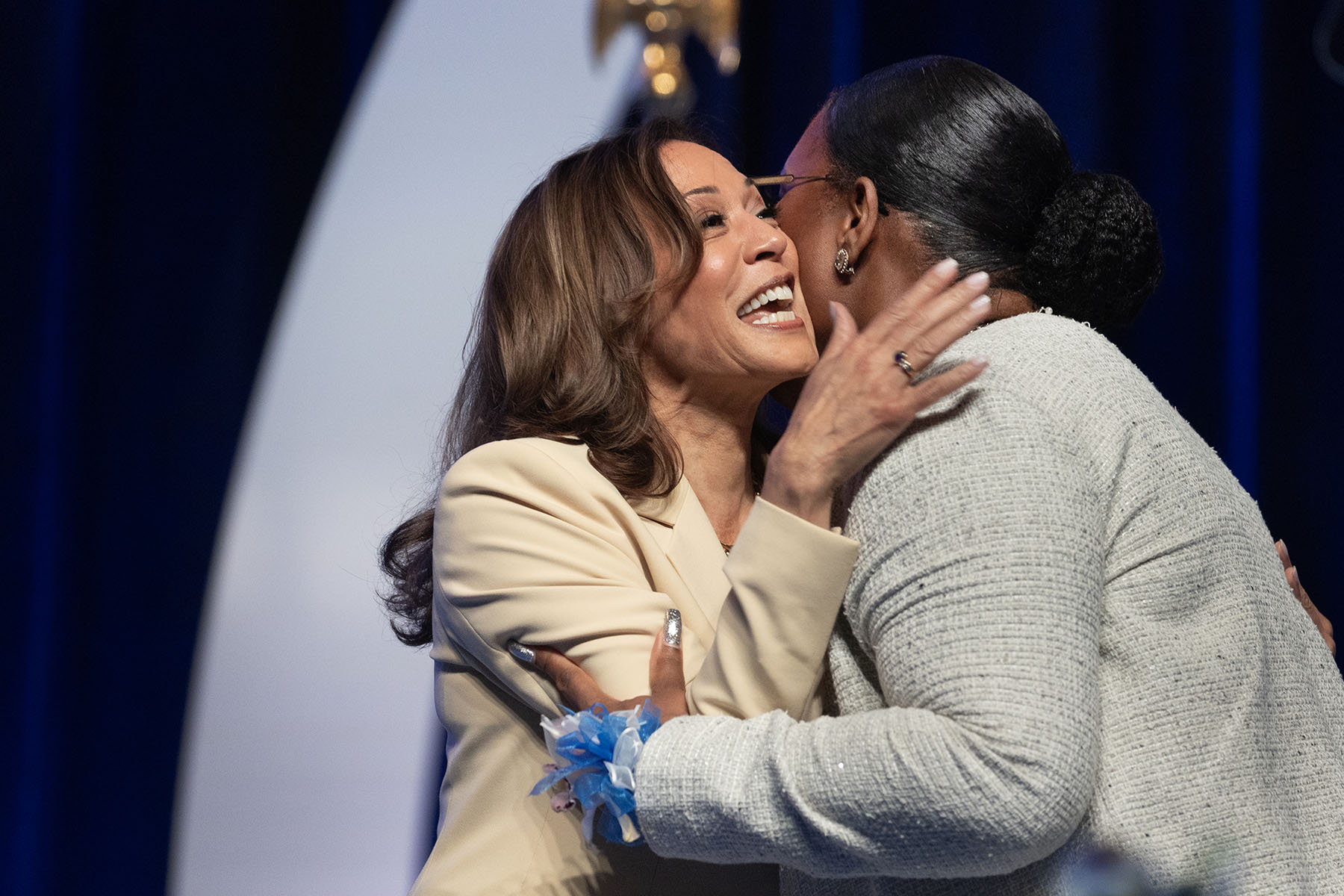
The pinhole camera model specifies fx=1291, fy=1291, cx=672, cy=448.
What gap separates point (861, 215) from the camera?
4.44ft

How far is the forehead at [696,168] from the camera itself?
1639 mm

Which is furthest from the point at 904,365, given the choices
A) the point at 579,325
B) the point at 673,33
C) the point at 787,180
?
the point at 673,33

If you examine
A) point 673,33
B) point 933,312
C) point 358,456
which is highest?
point 673,33

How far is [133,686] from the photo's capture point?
252 centimetres

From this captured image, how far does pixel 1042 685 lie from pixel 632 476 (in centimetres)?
66

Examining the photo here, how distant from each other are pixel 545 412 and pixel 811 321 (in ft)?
1.10

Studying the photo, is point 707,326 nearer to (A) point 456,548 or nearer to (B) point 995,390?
(A) point 456,548

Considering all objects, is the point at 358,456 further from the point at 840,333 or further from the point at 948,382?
the point at 948,382

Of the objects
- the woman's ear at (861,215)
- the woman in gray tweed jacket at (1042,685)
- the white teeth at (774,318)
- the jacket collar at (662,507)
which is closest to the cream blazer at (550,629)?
the jacket collar at (662,507)

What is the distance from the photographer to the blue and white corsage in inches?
41.4

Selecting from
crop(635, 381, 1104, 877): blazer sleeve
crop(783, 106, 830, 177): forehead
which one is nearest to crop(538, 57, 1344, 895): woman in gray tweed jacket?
crop(635, 381, 1104, 877): blazer sleeve

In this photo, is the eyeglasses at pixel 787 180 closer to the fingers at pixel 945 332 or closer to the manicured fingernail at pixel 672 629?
the fingers at pixel 945 332

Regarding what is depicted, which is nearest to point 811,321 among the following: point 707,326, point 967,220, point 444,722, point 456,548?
point 707,326

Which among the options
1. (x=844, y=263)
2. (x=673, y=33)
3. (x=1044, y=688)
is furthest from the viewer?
(x=673, y=33)
